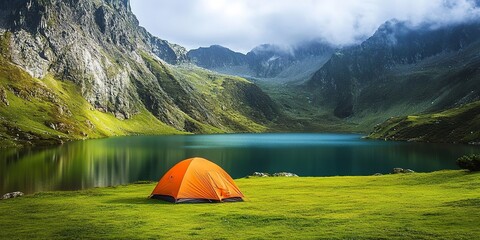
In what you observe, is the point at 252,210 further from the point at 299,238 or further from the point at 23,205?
the point at 23,205

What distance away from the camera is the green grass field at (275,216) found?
21203 mm

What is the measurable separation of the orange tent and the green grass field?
1207 millimetres

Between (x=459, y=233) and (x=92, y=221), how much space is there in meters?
20.3

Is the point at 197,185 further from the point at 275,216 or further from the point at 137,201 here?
the point at 275,216

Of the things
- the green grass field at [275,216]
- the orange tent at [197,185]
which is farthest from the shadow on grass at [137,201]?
the orange tent at [197,185]

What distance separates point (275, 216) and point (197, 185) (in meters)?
10.0

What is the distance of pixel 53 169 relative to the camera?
79.4 metres

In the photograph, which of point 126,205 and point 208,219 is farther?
point 126,205

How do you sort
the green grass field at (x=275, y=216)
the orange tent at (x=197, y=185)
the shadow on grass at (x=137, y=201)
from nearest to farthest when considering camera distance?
the green grass field at (x=275, y=216), the orange tent at (x=197, y=185), the shadow on grass at (x=137, y=201)

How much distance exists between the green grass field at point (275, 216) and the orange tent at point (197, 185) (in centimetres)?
121

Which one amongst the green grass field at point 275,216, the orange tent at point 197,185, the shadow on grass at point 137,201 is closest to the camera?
the green grass field at point 275,216

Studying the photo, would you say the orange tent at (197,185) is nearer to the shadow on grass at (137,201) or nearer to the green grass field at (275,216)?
the shadow on grass at (137,201)

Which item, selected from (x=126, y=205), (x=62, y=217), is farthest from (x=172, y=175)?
(x=62, y=217)

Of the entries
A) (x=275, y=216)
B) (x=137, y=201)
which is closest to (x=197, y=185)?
(x=137, y=201)
